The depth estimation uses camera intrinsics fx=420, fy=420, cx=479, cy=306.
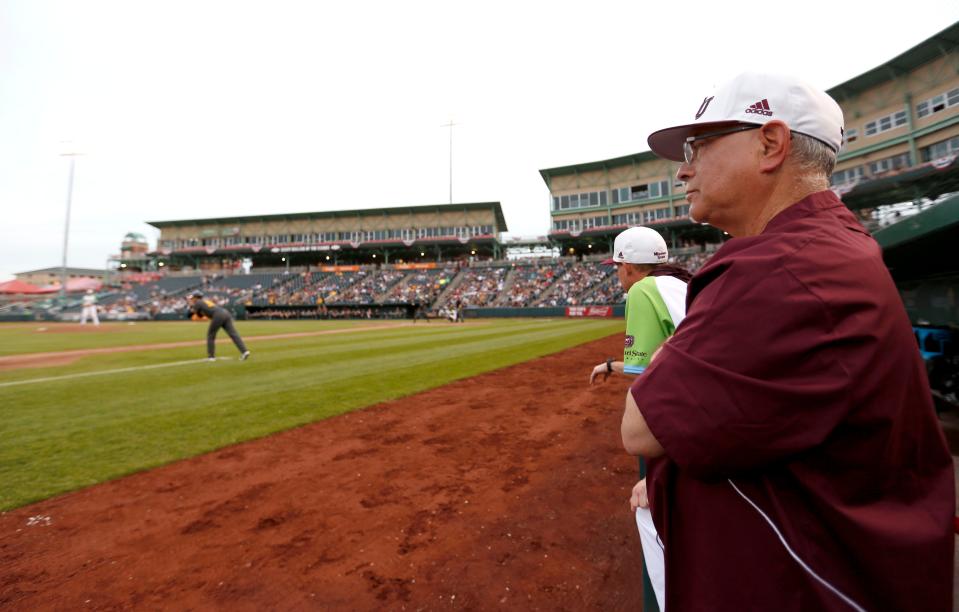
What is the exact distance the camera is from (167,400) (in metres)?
7.47

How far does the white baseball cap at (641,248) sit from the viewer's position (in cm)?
308

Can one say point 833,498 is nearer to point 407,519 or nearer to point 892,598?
point 892,598

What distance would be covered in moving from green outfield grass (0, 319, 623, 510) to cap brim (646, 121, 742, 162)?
5681 millimetres

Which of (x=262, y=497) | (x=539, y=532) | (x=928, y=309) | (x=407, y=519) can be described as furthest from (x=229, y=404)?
(x=928, y=309)

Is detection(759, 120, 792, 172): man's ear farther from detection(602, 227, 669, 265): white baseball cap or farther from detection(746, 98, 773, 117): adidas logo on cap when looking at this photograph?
detection(602, 227, 669, 265): white baseball cap

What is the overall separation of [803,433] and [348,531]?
3337mm

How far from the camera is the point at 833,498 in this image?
0.90m

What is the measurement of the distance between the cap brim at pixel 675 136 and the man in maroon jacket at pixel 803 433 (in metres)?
0.43

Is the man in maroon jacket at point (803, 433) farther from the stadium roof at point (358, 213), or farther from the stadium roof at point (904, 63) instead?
the stadium roof at point (358, 213)

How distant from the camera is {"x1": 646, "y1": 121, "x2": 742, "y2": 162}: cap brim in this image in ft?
4.32

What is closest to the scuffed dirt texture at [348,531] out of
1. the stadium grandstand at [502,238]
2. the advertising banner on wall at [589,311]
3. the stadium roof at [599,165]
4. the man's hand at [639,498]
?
the man's hand at [639,498]

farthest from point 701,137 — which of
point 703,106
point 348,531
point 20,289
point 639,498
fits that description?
point 20,289

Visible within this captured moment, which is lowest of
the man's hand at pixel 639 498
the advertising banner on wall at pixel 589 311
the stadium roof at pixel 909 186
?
the man's hand at pixel 639 498

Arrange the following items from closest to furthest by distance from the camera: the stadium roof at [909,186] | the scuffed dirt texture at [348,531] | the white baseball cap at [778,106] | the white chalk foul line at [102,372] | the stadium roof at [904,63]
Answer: the white baseball cap at [778,106] → the scuffed dirt texture at [348,531] → the white chalk foul line at [102,372] → the stadium roof at [909,186] → the stadium roof at [904,63]
